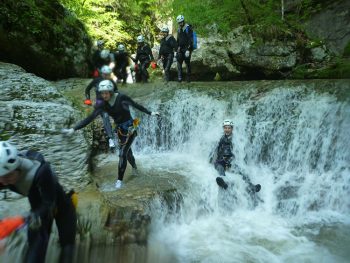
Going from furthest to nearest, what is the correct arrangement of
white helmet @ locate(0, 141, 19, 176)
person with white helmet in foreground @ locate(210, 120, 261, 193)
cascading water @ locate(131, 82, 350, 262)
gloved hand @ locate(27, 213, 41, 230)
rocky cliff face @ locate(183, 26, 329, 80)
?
rocky cliff face @ locate(183, 26, 329, 80) → person with white helmet in foreground @ locate(210, 120, 261, 193) → cascading water @ locate(131, 82, 350, 262) → gloved hand @ locate(27, 213, 41, 230) → white helmet @ locate(0, 141, 19, 176)

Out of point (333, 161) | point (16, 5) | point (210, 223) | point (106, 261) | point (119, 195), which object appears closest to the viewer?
point (106, 261)

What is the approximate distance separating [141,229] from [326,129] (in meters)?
5.52

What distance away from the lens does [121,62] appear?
40.2ft

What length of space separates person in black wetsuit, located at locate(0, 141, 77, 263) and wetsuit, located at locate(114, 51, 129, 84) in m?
8.71

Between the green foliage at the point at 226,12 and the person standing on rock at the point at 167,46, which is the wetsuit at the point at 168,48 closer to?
the person standing on rock at the point at 167,46

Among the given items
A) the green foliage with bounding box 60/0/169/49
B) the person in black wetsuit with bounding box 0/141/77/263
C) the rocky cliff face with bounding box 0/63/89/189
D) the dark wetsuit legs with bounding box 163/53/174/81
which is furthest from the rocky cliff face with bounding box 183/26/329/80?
the person in black wetsuit with bounding box 0/141/77/263

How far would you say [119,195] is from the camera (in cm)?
670

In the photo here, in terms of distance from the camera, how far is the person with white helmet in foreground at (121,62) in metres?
11.9

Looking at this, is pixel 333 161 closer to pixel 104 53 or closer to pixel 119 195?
pixel 119 195

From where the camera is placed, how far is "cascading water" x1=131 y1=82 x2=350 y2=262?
6.27 m

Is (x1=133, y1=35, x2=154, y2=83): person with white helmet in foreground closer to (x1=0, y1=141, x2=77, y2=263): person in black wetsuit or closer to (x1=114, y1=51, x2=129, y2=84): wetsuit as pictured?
(x1=114, y1=51, x2=129, y2=84): wetsuit

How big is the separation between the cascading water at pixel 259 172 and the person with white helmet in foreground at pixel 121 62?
73.6 inches

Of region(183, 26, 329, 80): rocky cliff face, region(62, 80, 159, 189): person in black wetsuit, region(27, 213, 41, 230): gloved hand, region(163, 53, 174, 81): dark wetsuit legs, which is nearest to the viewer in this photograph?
region(27, 213, 41, 230): gloved hand

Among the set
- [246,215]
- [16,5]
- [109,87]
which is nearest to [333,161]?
[246,215]
